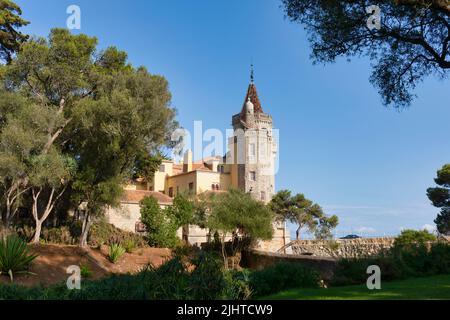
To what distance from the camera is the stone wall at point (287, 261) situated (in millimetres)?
17672

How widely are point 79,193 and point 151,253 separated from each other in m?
5.68

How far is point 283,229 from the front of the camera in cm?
4294

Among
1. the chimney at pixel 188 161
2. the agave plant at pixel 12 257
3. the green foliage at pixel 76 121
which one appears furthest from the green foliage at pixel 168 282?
the chimney at pixel 188 161

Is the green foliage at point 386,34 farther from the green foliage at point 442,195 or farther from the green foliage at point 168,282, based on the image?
the green foliage at point 442,195

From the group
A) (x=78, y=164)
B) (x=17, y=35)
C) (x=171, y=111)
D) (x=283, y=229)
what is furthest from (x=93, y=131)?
(x=283, y=229)

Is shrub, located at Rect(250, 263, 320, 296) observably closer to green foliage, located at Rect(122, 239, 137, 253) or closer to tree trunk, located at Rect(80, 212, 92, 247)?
tree trunk, located at Rect(80, 212, 92, 247)

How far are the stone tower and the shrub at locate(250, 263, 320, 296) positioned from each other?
4021 centimetres

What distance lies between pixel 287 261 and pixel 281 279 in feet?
31.9

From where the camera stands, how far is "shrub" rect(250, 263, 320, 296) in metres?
10.6

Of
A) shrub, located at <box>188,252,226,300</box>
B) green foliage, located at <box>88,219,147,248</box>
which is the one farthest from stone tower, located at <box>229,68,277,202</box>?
shrub, located at <box>188,252,226,300</box>

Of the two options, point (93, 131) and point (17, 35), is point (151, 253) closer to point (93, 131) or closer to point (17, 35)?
point (93, 131)

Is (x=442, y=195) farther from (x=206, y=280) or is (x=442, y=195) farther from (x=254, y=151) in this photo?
(x=206, y=280)

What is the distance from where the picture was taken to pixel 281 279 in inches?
435

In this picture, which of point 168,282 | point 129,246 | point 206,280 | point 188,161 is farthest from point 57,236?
point 188,161
